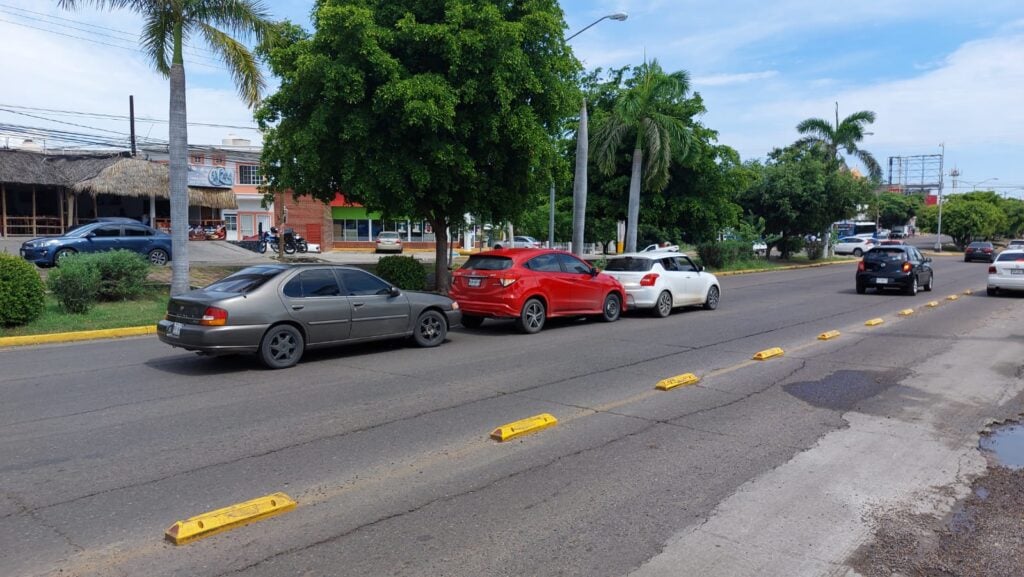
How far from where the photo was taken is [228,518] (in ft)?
14.9

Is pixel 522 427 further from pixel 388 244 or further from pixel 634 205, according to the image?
pixel 388 244

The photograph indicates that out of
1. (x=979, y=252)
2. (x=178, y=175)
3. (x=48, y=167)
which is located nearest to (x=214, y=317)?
(x=178, y=175)

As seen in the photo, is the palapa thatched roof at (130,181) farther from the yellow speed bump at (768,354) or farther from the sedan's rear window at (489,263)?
the yellow speed bump at (768,354)

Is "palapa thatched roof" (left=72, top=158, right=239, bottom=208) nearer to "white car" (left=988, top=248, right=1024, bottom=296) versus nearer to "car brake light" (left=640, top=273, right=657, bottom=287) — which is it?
"car brake light" (left=640, top=273, right=657, bottom=287)

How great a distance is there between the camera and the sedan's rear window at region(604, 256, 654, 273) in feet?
53.2

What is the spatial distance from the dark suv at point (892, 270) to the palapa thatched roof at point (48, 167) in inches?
1274

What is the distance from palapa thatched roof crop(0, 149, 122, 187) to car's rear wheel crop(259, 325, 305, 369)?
94.9 feet

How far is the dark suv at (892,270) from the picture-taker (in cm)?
2178

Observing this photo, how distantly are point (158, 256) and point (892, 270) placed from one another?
77.7 feet

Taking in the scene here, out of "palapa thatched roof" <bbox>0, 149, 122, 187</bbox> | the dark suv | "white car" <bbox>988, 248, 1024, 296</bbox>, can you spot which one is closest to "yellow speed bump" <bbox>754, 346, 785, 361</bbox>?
the dark suv

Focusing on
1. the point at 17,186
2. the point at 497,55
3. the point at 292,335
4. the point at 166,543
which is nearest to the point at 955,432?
the point at 166,543

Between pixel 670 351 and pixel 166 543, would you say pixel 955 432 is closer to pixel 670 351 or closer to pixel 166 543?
pixel 670 351

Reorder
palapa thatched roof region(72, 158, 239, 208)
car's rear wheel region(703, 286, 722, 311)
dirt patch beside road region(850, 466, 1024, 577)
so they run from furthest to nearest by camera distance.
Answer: palapa thatched roof region(72, 158, 239, 208)
car's rear wheel region(703, 286, 722, 311)
dirt patch beside road region(850, 466, 1024, 577)

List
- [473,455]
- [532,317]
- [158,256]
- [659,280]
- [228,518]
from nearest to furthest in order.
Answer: [228,518] < [473,455] < [532,317] < [659,280] < [158,256]
